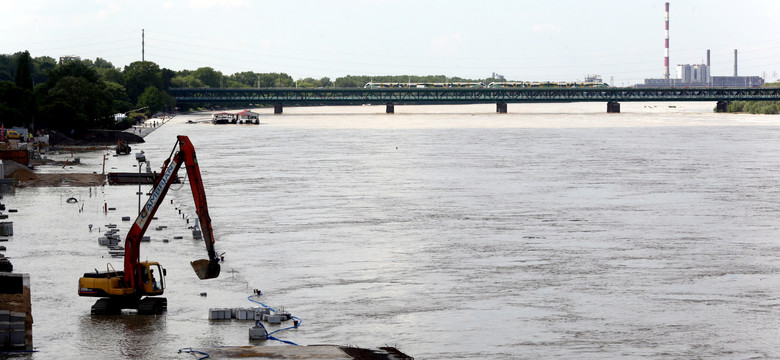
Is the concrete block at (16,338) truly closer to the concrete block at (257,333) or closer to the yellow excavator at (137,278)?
the yellow excavator at (137,278)

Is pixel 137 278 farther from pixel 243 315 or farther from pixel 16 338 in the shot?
pixel 16 338

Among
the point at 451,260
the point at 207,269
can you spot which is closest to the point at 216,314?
the point at 207,269

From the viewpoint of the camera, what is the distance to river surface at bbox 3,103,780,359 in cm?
3597

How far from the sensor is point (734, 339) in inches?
1417

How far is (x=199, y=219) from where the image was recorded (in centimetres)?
3625

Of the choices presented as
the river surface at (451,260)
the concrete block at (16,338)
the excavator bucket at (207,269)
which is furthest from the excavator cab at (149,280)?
the concrete block at (16,338)

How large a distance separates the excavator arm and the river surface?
6.05 ft

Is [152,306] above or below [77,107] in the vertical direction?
below

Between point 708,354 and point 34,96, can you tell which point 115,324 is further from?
point 34,96

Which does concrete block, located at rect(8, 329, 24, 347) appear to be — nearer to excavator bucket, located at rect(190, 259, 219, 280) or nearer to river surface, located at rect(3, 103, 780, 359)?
river surface, located at rect(3, 103, 780, 359)

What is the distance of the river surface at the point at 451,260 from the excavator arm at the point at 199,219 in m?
1.84

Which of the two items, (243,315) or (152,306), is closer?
(243,315)

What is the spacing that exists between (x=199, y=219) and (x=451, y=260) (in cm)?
1685

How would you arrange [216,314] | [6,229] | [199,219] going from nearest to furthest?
[199,219] < [216,314] < [6,229]
